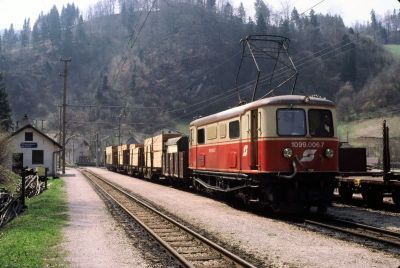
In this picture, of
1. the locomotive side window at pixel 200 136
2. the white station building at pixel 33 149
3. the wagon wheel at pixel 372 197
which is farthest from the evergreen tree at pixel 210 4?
the wagon wheel at pixel 372 197

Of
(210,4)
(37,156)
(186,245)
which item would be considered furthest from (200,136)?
(210,4)

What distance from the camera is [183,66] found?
162 m

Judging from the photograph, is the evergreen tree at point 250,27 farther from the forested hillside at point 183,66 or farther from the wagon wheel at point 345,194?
the wagon wheel at point 345,194

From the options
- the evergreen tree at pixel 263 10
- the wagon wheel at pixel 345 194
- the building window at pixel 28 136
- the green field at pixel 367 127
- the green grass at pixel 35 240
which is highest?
the evergreen tree at pixel 263 10

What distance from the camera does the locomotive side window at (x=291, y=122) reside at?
47.5 ft

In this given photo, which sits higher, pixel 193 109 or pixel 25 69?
pixel 25 69

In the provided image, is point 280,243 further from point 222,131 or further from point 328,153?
point 222,131

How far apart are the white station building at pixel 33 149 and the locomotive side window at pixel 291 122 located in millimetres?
38707

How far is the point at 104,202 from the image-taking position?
2080 centimetres

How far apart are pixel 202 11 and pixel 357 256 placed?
182 metres

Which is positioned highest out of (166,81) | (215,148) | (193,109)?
(166,81)

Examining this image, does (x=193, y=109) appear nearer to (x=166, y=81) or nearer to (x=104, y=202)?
(x=166, y=81)

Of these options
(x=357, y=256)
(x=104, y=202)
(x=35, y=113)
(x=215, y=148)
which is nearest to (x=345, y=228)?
(x=357, y=256)

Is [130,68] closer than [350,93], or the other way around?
[350,93]
